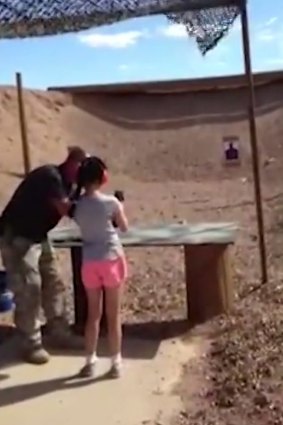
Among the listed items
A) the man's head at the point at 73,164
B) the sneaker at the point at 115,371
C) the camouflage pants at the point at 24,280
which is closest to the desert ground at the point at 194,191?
the sneaker at the point at 115,371

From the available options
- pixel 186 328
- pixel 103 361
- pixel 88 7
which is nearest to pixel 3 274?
pixel 103 361

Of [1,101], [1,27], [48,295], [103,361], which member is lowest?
[103,361]

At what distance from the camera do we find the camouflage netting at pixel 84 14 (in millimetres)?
6179

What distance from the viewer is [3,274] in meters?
5.97

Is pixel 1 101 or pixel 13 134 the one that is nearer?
pixel 13 134

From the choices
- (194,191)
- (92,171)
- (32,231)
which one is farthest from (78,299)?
(194,191)

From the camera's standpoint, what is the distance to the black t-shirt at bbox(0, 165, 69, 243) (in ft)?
17.9

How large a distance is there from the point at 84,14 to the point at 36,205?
5.62ft

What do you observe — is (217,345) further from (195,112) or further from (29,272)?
(195,112)

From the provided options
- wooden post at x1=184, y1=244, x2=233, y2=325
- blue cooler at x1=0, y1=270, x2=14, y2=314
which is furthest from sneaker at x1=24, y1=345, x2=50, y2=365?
wooden post at x1=184, y1=244, x2=233, y2=325

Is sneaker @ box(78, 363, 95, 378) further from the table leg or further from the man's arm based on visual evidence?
the table leg

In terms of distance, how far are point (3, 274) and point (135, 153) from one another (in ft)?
73.5

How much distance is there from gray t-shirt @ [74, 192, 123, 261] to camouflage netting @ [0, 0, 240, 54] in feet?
4.94

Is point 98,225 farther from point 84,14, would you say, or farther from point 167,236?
point 84,14
